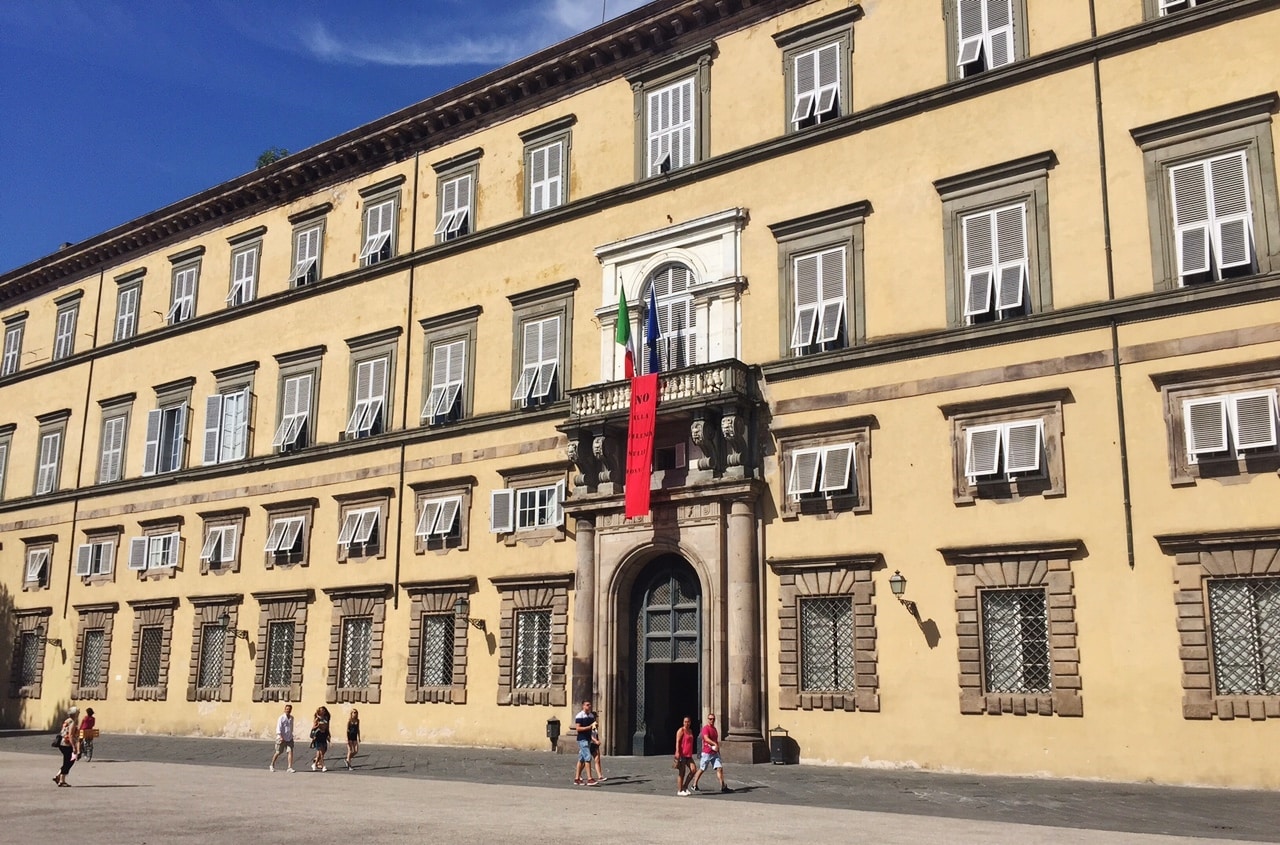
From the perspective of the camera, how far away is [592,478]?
2778 centimetres

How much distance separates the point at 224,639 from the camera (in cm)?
3484

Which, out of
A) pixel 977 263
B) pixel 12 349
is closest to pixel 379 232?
pixel 977 263

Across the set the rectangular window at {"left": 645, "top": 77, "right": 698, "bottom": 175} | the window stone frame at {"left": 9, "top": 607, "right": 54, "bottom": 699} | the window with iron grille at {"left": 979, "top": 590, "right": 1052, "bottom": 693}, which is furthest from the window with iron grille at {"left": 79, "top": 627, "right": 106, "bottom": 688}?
the window with iron grille at {"left": 979, "top": 590, "right": 1052, "bottom": 693}

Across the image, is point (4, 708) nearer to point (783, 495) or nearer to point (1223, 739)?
point (783, 495)

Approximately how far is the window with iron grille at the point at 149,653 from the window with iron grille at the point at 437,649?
10967mm

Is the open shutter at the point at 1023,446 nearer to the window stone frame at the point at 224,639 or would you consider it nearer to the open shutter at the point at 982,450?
the open shutter at the point at 982,450

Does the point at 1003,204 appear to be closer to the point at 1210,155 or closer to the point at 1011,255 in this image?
the point at 1011,255

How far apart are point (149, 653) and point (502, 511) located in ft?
48.8

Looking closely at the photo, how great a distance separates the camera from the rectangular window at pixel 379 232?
3438 centimetres

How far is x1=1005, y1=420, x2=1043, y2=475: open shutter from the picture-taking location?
2167 centimetres

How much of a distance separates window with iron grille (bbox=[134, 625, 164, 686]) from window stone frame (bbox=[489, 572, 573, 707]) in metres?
13.7

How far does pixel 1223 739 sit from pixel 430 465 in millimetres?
19633

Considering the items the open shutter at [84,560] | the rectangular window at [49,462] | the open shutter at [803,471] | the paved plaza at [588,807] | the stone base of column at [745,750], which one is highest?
the rectangular window at [49,462]

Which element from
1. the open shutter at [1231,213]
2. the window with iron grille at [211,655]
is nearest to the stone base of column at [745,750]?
the open shutter at [1231,213]
